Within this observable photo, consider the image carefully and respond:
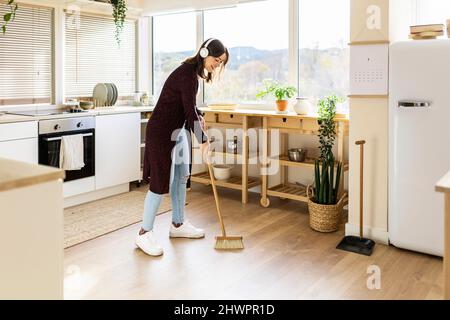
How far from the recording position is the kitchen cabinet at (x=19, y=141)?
3.76 metres

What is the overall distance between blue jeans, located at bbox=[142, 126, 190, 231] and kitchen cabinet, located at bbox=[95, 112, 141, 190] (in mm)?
1345

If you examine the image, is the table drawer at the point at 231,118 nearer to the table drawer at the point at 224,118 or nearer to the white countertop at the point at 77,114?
the table drawer at the point at 224,118

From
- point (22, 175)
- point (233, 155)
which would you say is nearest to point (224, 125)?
point (233, 155)

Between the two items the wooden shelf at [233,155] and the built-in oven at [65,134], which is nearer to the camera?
the built-in oven at [65,134]

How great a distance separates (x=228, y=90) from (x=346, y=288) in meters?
2.90

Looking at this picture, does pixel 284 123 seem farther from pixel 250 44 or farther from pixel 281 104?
pixel 250 44

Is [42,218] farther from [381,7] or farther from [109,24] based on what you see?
[109,24]

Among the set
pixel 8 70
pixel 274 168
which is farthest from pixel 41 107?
pixel 274 168

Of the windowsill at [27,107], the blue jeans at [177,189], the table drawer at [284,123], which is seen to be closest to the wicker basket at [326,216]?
the table drawer at [284,123]

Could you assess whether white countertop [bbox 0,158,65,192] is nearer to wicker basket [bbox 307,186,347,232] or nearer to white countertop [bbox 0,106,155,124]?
white countertop [bbox 0,106,155,124]

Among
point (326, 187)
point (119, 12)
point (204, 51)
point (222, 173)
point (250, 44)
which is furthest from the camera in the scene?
point (119, 12)

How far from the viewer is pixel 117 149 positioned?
475 cm

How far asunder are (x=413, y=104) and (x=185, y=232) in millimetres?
1823

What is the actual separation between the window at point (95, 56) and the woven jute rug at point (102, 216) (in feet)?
4.13
